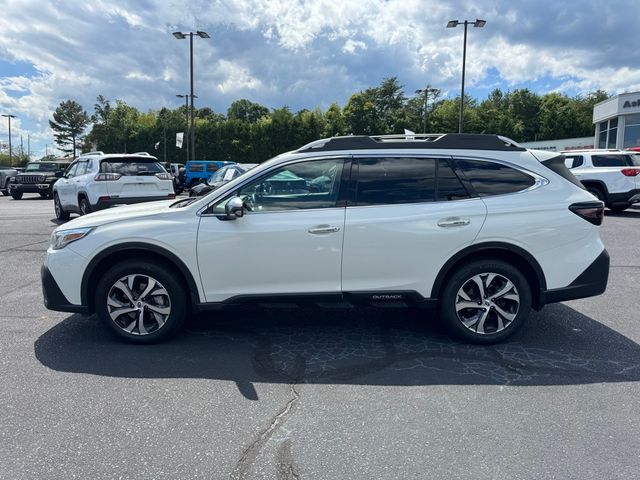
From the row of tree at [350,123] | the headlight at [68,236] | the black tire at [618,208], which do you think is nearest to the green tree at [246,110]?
the row of tree at [350,123]

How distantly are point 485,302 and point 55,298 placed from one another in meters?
3.74

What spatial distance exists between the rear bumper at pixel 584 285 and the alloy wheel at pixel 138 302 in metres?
3.33

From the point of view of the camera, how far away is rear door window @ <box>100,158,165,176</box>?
11.2 meters

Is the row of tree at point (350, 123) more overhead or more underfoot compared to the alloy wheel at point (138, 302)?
more overhead

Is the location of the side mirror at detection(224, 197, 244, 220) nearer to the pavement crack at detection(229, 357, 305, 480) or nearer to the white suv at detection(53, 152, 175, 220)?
the pavement crack at detection(229, 357, 305, 480)

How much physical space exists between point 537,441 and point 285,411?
5.11 feet

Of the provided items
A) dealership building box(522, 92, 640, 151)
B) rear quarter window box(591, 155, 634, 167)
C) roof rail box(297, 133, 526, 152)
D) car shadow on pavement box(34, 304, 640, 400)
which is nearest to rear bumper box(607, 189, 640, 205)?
rear quarter window box(591, 155, 634, 167)

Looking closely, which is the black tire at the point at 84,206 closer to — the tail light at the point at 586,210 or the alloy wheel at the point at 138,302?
the alloy wheel at the point at 138,302

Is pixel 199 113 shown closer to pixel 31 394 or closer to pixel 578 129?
pixel 578 129

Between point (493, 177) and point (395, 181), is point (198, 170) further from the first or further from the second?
point (493, 177)

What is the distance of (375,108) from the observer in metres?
64.6

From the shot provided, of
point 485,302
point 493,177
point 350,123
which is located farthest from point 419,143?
point 350,123

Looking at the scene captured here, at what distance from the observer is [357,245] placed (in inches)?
163

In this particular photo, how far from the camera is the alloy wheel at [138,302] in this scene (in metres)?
4.27
